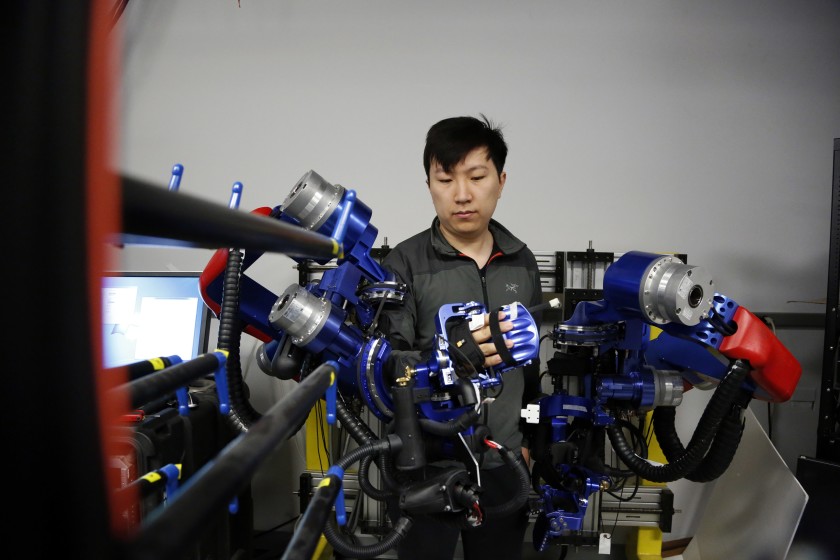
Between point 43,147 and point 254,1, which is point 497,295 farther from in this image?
point 254,1

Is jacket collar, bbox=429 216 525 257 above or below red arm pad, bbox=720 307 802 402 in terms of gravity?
above

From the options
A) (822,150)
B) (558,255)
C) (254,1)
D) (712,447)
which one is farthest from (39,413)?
(822,150)

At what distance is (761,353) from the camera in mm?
1040

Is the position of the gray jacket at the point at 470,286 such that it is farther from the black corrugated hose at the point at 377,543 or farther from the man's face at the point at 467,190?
the black corrugated hose at the point at 377,543

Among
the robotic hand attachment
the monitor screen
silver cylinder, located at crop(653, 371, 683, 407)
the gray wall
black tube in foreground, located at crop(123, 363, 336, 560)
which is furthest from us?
the gray wall

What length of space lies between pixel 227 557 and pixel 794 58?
10.0 ft

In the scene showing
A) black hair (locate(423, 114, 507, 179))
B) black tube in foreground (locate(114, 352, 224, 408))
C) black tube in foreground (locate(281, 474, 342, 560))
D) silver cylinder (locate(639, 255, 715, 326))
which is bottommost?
black tube in foreground (locate(281, 474, 342, 560))

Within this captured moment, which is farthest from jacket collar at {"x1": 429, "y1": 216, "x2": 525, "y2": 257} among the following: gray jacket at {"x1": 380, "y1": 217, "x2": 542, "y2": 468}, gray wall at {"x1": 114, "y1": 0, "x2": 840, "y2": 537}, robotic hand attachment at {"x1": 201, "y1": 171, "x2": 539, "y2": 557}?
gray wall at {"x1": 114, "y1": 0, "x2": 840, "y2": 537}

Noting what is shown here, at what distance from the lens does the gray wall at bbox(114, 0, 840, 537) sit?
2.20 meters

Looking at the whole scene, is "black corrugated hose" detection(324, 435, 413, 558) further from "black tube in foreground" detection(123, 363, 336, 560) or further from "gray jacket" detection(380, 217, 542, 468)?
"black tube in foreground" detection(123, 363, 336, 560)

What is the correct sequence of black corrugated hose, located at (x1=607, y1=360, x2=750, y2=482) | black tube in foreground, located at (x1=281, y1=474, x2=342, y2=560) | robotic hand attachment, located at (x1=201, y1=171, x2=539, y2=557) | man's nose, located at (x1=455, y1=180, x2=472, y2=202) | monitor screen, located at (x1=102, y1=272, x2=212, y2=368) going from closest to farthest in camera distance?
1. black tube in foreground, located at (x1=281, y1=474, x2=342, y2=560)
2. robotic hand attachment, located at (x1=201, y1=171, x2=539, y2=557)
3. black corrugated hose, located at (x1=607, y1=360, x2=750, y2=482)
4. man's nose, located at (x1=455, y1=180, x2=472, y2=202)
5. monitor screen, located at (x1=102, y1=272, x2=212, y2=368)

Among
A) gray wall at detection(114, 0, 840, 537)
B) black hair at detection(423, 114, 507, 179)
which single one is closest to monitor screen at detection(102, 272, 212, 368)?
gray wall at detection(114, 0, 840, 537)

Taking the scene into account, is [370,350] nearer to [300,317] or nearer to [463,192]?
[300,317]

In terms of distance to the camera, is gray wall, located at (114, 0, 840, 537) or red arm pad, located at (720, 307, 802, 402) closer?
red arm pad, located at (720, 307, 802, 402)
